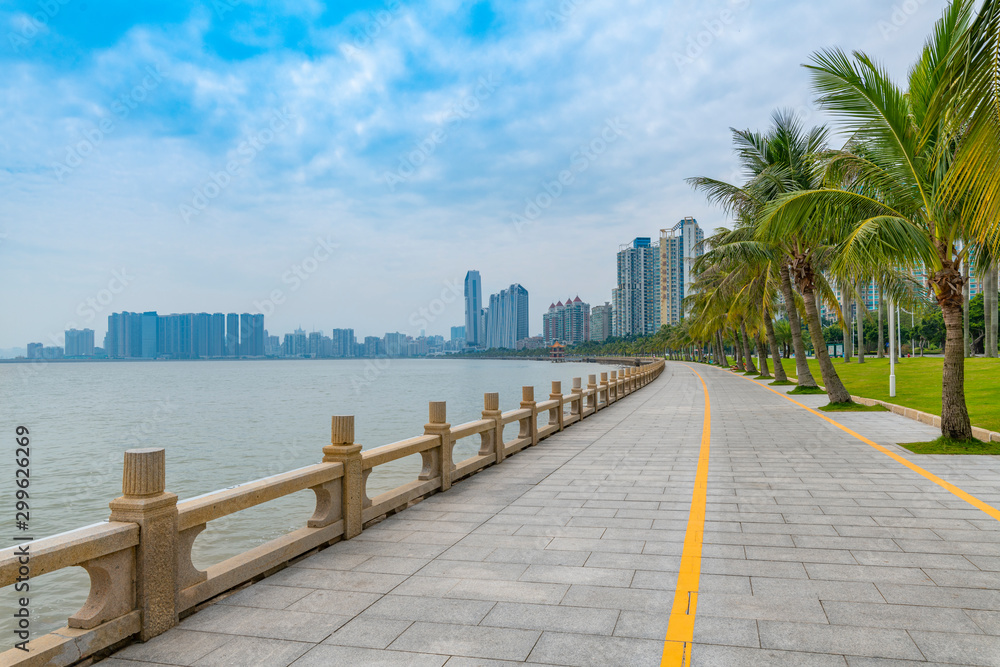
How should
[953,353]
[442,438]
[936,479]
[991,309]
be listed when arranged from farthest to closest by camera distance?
1. [991,309]
2. [953,353]
3. [936,479]
4. [442,438]

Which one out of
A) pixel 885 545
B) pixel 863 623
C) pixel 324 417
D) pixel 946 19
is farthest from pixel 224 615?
pixel 324 417

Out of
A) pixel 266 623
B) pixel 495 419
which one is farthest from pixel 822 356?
pixel 266 623

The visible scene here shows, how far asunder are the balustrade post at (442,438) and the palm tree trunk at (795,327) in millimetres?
21225

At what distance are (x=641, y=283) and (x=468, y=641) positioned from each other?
611 ft

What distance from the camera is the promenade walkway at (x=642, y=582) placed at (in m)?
3.86

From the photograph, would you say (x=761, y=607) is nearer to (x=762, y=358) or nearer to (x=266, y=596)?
(x=266, y=596)

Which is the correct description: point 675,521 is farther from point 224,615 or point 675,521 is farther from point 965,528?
point 224,615

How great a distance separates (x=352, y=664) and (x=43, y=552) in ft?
5.82

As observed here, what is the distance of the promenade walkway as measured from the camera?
386 cm

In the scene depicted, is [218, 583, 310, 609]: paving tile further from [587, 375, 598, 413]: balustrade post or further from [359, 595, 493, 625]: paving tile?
[587, 375, 598, 413]: balustrade post

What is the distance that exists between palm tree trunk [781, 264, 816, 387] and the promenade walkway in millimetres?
17553

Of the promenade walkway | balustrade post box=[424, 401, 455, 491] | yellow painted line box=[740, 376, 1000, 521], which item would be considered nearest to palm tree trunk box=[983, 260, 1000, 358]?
yellow painted line box=[740, 376, 1000, 521]

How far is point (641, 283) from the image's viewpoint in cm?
18500

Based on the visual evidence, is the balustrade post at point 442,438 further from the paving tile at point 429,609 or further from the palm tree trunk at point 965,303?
the palm tree trunk at point 965,303
